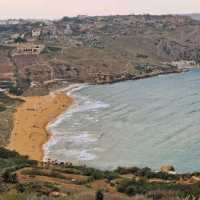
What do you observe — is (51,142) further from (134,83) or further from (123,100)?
(134,83)

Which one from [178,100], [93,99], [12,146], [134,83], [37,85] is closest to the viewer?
[12,146]

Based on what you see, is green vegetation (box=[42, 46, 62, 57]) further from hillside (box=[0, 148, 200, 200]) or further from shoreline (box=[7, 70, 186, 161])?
hillside (box=[0, 148, 200, 200])

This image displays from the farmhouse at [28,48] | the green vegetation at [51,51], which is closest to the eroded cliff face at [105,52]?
the green vegetation at [51,51]

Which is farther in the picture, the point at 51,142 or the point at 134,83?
the point at 134,83

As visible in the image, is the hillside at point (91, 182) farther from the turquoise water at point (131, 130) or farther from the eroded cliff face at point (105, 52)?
the eroded cliff face at point (105, 52)

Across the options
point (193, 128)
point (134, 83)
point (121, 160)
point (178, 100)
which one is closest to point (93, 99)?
point (178, 100)

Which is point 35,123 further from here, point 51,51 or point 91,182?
point 51,51
